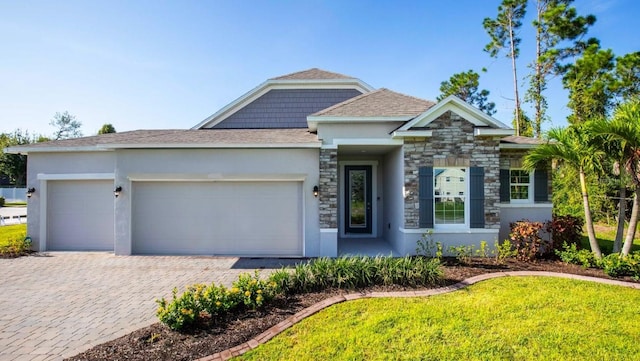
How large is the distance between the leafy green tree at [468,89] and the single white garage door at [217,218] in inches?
1029

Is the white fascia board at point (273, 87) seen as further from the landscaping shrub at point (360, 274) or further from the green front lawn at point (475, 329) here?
the green front lawn at point (475, 329)

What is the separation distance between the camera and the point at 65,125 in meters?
51.9

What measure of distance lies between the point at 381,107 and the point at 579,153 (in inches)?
214

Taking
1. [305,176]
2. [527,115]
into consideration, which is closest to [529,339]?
[305,176]

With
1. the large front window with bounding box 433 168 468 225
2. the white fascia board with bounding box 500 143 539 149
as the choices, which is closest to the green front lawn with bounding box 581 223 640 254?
the white fascia board with bounding box 500 143 539 149

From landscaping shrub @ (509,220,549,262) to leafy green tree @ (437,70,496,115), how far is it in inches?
962

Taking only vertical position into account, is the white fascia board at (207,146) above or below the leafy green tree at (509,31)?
below

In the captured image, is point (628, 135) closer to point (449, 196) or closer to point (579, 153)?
point (579, 153)

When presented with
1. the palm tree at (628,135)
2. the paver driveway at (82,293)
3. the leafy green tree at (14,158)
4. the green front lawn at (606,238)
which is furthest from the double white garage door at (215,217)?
the leafy green tree at (14,158)

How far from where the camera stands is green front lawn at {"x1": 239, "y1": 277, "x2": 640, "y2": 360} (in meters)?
3.93

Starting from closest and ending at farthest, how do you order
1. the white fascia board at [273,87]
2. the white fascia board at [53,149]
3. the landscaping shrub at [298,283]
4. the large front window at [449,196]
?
the landscaping shrub at [298,283], the large front window at [449,196], the white fascia board at [53,149], the white fascia board at [273,87]

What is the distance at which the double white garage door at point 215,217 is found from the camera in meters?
10.0

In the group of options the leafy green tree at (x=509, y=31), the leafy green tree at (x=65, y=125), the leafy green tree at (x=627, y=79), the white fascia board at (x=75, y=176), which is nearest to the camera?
the white fascia board at (x=75, y=176)

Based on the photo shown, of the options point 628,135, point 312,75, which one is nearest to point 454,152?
point 628,135
